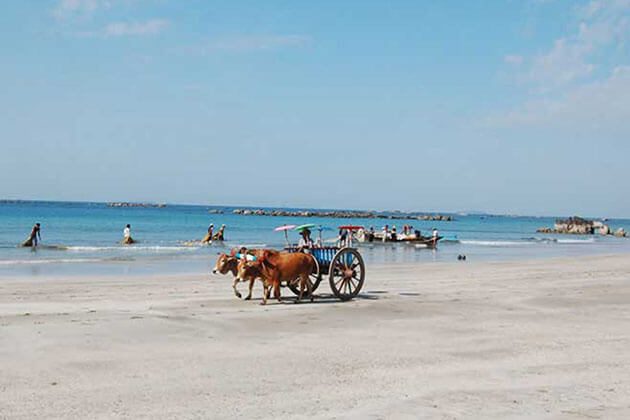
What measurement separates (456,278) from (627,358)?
12454 mm

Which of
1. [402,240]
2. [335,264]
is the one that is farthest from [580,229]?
[335,264]

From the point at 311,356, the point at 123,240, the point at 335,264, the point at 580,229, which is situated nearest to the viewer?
the point at 311,356

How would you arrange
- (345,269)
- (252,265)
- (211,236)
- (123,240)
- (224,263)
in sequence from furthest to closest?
1. (123,240)
2. (211,236)
3. (345,269)
4. (224,263)
5. (252,265)

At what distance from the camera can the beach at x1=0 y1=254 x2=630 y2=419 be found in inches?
283

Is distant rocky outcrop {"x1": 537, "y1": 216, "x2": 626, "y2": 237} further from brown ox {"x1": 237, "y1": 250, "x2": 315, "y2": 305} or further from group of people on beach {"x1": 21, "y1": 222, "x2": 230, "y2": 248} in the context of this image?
brown ox {"x1": 237, "y1": 250, "x2": 315, "y2": 305}

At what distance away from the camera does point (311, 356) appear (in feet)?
31.1

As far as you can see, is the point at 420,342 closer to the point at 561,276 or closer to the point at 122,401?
the point at 122,401

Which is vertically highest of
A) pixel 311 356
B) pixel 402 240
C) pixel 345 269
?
pixel 345 269

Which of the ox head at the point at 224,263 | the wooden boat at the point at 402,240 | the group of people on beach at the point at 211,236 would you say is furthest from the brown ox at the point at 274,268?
the wooden boat at the point at 402,240

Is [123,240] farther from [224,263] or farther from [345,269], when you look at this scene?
[345,269]

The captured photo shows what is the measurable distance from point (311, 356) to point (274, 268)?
500 centimetres

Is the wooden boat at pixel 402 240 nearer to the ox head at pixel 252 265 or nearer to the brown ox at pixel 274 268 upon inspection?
the brown ox at pixel 274 268

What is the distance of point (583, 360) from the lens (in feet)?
31.5

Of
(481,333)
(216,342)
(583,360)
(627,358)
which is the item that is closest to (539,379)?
(583,360)
